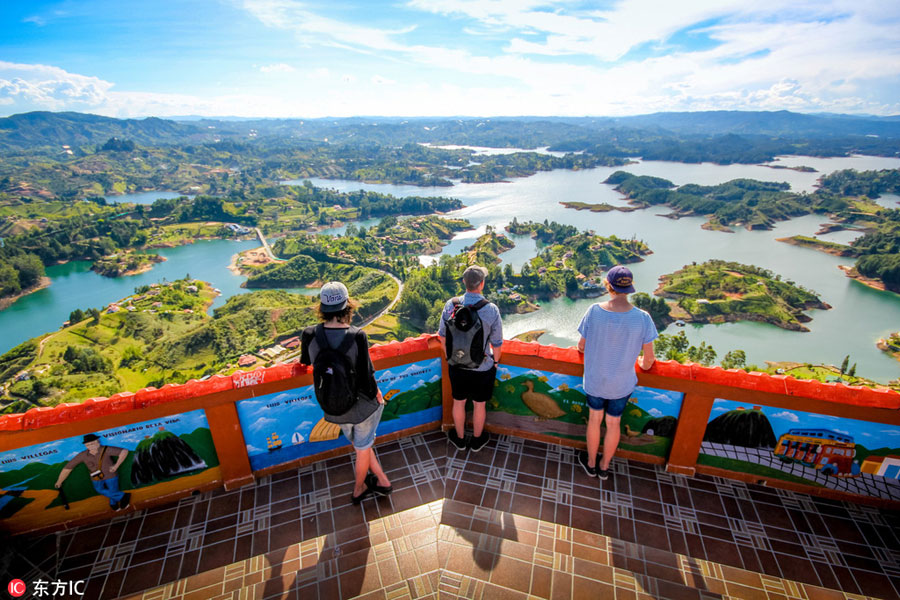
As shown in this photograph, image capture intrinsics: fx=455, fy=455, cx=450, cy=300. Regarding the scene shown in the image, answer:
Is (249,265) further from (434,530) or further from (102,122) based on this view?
(102,122)

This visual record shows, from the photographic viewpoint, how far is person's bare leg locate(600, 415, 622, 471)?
2.72m

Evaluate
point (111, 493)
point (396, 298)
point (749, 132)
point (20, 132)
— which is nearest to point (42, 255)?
point (396, 298)

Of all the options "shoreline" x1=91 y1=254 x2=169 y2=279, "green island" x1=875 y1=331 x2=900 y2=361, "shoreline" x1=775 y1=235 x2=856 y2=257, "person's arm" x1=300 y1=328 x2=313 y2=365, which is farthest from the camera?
"shoreline" x1=91 y1=254 x2=169 y2=279

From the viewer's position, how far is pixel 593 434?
111 inches

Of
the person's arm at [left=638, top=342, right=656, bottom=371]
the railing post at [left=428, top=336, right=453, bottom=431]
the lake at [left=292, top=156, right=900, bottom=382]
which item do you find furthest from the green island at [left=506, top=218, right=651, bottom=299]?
the person's arm at [left=638, top=342, right=656, bottom=371]

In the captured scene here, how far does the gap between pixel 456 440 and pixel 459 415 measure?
0.23 m

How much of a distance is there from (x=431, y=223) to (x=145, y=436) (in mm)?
67368

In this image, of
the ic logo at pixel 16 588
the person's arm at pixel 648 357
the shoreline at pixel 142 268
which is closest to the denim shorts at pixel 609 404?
the person's arm at pixel 648 357

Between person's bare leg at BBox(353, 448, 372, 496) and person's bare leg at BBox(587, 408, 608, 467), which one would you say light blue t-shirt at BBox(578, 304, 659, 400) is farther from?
person's bare leg at BBox(353, 448, 372, 496)

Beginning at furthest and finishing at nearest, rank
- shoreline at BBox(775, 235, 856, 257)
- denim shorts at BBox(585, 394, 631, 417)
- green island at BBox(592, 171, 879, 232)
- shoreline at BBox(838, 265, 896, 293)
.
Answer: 1. green island at BBox(592, 171, 879, 232)
2. shoreline at BBox(775, 235, 856, 257)
3. shoreline at BBox(838, 265, 896, 293)
4. denim shorts at BBox(585, 394, 631, 417)

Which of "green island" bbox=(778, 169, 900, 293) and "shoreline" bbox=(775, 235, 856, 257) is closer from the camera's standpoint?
"green island" bbox=(778, 169, 900, 293)

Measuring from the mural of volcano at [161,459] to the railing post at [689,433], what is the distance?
293cm

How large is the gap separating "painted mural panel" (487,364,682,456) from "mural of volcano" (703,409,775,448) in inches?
8.9

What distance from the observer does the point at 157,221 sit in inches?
2879
